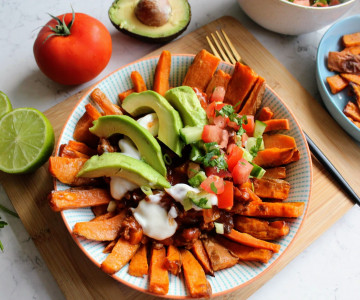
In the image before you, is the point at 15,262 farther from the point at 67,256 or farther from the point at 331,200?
the point at 331,200

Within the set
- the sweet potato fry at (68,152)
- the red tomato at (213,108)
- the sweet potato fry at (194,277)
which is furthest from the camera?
the red tomato at (213,108)

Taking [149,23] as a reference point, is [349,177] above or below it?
below

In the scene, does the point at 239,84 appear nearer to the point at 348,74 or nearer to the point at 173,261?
the point at 348,74

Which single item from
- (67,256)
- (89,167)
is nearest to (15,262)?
(67,256)

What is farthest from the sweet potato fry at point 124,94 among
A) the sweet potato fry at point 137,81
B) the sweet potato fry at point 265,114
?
the sweet potato fry at point 265,114

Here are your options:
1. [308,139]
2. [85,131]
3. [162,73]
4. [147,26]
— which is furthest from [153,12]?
[308,139]

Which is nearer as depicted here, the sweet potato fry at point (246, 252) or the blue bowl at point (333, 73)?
the sweet potato fry at point (246, 252)

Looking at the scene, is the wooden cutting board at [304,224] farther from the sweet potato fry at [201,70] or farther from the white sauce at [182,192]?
the white sauce at [182,192]
